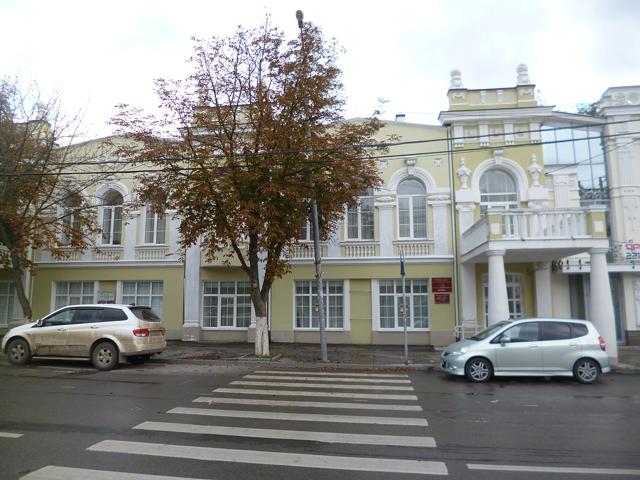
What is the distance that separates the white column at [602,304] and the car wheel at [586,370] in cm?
329

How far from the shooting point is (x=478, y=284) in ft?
63.4

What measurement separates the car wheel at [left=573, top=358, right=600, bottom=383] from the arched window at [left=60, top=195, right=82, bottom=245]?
17.8 meters

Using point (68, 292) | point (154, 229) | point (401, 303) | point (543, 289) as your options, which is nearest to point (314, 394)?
point (401, 303)

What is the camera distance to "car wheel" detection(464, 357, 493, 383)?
11664mm

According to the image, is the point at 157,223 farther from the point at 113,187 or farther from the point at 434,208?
the point at 434,208

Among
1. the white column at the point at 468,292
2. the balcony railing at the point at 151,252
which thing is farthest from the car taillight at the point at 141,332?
the white column at the point at 468,292

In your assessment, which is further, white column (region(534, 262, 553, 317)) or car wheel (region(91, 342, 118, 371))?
white column (region(534, 262, 553, 317))

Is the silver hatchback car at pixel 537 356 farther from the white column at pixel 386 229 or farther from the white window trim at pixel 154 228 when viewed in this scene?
the white window trim at pixel 154 228

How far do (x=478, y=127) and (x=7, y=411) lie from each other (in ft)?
59.4

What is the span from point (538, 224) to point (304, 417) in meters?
11.0

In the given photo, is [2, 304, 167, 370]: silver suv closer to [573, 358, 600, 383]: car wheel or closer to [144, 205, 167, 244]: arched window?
[144, 205, 167, 244]: arched window

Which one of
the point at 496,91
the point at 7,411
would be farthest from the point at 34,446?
the point at 496,91

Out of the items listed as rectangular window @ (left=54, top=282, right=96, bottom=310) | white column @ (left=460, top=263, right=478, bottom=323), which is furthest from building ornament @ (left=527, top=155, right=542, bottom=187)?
rectangular window @ (left=54, top=282, right=96, bottom=310)

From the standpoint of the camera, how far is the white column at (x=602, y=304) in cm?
1441
